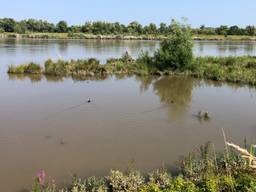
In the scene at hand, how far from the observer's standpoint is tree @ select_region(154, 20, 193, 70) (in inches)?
880

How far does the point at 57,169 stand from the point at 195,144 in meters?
3.78

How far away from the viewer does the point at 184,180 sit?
6.29 meters

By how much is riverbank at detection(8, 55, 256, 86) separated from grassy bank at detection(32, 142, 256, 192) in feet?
45.7

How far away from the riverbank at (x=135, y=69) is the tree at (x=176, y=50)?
43cm

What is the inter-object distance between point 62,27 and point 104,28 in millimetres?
13820

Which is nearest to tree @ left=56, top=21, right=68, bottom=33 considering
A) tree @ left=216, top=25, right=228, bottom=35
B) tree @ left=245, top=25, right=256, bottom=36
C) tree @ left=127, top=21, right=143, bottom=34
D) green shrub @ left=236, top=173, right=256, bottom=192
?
tree @ left=127, top=21, right=143, bottom=34


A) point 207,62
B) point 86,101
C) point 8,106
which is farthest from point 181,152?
point 207,62

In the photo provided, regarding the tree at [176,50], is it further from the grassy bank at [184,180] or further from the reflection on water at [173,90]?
the grassy bank at [184,180]

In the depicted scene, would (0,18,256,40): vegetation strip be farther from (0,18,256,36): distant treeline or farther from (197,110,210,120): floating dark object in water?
(197,110,210,120): floating dark object in water

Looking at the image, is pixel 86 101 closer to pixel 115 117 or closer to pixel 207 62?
pixel 115 117

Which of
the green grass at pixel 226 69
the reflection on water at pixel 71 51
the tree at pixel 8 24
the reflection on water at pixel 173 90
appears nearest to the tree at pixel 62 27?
the tree at pixel 8 24

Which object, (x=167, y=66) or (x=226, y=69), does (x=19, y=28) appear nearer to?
(x=167, y=66)

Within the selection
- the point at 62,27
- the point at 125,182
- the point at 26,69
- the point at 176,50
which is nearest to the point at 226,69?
the point at 176,50

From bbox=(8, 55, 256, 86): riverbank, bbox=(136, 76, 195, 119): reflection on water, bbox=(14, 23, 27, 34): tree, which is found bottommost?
bbox=(136, 76, 195, 119): reflection on water
